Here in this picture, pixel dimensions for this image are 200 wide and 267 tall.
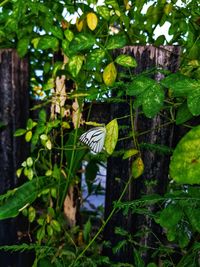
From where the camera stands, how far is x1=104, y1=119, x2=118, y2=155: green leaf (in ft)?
3.47

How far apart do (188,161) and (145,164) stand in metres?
0.72

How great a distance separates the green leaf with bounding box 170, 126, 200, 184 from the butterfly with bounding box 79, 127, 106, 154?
1.15 ft

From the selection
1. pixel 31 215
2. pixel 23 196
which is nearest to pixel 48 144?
pixel 23 196

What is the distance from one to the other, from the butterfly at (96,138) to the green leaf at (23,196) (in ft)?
1.76

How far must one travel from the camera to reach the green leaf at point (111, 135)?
3.47ft

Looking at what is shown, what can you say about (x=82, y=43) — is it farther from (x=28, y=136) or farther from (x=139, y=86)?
(x=28, y=136)

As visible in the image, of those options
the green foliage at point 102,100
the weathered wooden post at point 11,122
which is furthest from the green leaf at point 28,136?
the weathered wooden post at point 11,122

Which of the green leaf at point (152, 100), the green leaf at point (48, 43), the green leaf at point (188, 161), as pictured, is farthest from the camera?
the green leaf at point (48, 43)

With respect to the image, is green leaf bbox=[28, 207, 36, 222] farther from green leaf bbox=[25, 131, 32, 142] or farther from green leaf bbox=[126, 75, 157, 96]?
green leaf bbox=[126, 75, 157, 96]

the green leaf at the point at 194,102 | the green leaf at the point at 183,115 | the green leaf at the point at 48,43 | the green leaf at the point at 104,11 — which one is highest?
the green leaf at the point at 104,11

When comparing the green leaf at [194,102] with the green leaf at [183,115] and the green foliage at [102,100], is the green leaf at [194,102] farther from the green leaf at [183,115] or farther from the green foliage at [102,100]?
the green leaf at [183,115]

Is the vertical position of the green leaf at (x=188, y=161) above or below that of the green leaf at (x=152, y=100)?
below

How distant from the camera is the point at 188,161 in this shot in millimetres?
805

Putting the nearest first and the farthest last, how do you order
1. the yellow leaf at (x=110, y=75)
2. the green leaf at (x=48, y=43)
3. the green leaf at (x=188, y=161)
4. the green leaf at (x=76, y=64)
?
1. the green leaf at (x=188, y=161)
2. the yellow leaf at (x=110, y=75)
3. the green leaf at (x=76, y=64)
4. the green leaf at (x=48, y=43)
